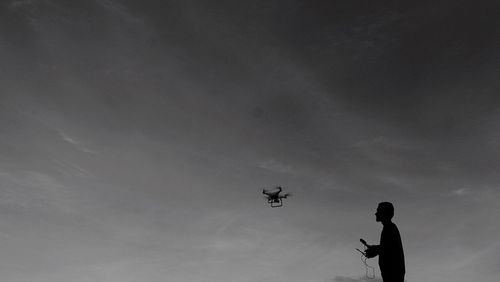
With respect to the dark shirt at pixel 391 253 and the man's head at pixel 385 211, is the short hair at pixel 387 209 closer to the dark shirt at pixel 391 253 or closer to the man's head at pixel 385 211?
the man's head at pixel 385 211

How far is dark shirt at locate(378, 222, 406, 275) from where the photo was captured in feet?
29.9

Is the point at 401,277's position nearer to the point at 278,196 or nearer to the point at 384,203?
the point at 384,203

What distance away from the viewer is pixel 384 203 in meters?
9.55

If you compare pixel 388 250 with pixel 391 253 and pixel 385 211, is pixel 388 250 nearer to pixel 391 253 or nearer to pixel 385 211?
pixel 391 253

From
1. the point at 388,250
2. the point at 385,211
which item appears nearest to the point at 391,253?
the point at 388,250

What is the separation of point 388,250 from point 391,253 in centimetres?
9

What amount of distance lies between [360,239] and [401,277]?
126cm

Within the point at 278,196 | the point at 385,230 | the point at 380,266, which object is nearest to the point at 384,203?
the point at 385,230

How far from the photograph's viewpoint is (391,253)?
920 centimetres

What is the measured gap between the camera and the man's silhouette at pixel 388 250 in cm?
907

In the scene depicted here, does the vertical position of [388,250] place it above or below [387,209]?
below

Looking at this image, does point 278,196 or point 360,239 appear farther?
point 278,196

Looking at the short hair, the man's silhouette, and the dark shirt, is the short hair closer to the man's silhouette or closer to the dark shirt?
the man's silhouette

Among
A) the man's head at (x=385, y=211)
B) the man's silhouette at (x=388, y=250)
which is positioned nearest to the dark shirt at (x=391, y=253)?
the man's silhouette at (x=388, y=250)
